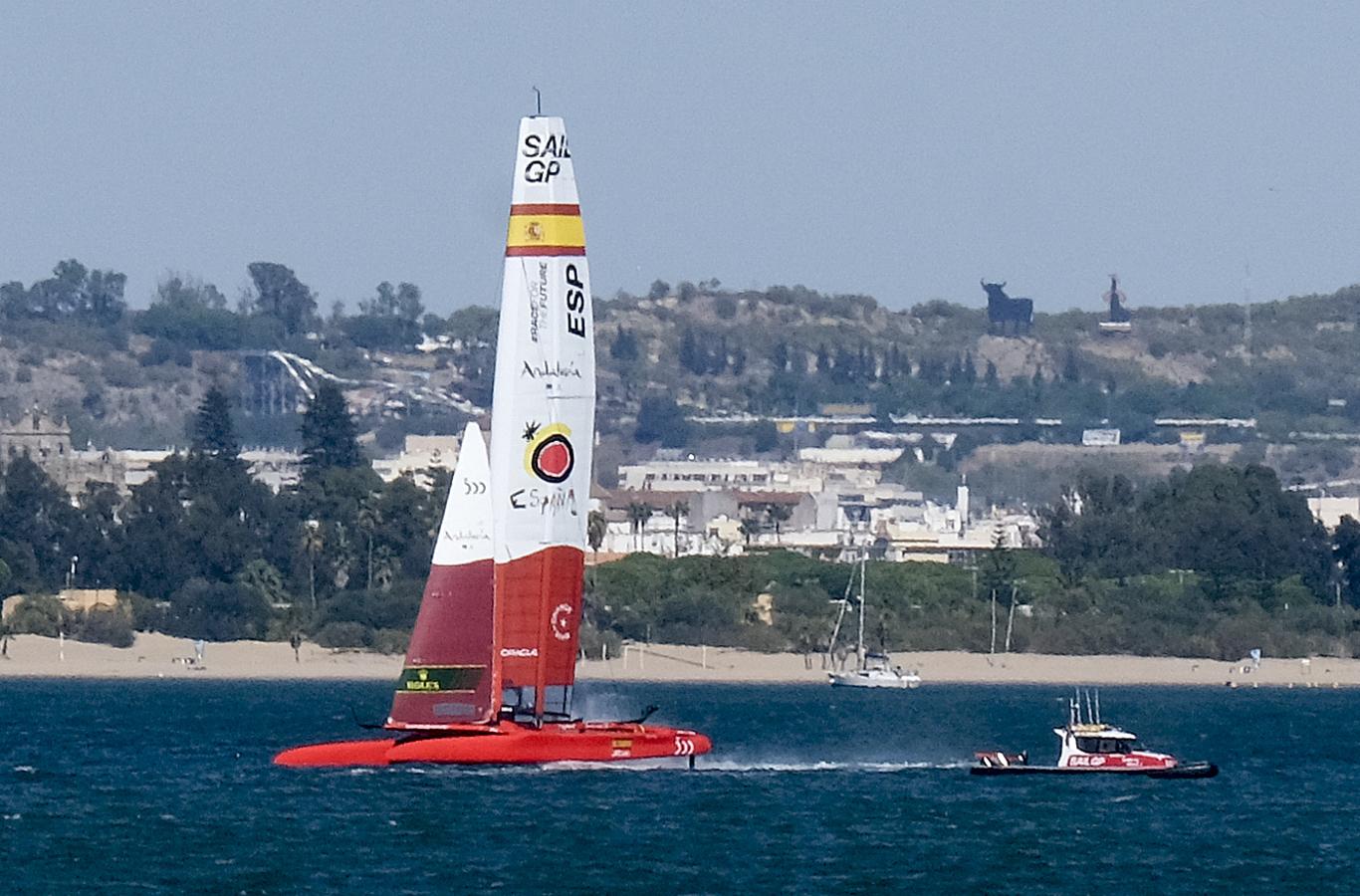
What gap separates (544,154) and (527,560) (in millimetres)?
7464

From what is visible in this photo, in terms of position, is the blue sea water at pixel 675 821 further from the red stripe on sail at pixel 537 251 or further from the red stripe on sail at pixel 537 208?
the red stripe on sail at pixel 537 208

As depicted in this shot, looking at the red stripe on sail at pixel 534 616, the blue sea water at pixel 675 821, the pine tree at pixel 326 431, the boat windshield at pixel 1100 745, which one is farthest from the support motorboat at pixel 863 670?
the red stripe on sail at pixel 534 616

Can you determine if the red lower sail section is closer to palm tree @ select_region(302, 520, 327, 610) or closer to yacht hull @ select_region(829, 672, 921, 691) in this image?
yacht hull @ select_region(829, 672, 921, 691)

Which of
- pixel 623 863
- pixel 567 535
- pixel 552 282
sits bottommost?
pixel 623 863

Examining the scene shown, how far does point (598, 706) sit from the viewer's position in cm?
10881

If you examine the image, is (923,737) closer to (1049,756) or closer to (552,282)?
(1049,756)

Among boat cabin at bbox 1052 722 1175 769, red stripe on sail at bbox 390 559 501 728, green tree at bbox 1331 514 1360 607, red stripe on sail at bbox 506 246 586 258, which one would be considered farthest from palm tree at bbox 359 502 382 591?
red stripe on sail at bbox 506 246 586 258

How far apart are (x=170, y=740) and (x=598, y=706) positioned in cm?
2595

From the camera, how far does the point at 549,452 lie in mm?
63312

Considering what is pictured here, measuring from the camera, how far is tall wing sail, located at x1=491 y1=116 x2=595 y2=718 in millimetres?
62625

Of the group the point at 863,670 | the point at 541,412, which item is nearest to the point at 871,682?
the point at 863,670

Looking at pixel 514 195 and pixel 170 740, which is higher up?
pixel 514 195

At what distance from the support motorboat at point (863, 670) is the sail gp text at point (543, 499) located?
8375 centimetres

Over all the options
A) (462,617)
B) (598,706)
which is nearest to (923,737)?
(598,706)
